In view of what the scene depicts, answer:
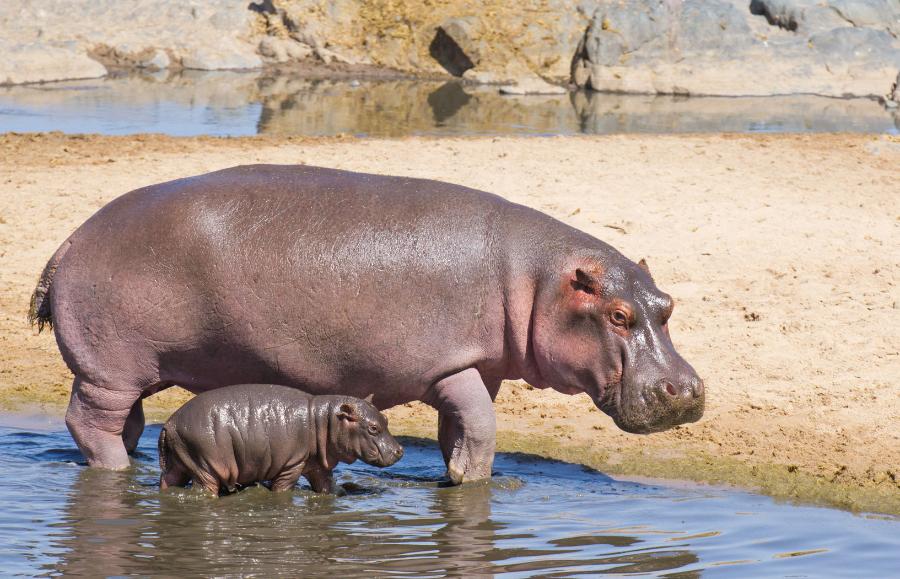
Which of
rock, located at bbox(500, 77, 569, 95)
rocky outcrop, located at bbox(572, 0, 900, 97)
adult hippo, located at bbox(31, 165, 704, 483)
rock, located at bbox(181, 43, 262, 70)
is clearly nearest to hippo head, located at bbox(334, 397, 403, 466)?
adult hippo, located at bbox(31, 165, 704, 483)

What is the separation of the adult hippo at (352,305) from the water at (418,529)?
39 cm

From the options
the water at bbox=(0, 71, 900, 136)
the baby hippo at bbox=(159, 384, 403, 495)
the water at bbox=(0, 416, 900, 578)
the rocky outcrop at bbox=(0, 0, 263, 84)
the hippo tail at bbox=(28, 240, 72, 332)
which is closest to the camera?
the water at bbox=(0, 416, 900, 578)

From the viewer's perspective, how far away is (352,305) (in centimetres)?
645

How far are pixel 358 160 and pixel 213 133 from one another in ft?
11.4

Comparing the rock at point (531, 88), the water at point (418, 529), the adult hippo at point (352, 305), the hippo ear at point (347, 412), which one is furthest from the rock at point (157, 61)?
the hippo ear at point (347, 412)

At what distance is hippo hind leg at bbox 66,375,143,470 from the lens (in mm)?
6625

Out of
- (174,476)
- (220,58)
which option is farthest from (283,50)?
(174,476)

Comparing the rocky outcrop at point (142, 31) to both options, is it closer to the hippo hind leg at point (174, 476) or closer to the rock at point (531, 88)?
the rock at point (531, 88)

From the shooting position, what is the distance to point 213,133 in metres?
16.8

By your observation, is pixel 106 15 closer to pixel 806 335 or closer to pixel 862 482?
pixel 806 335

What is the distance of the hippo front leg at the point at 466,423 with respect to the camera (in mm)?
6574

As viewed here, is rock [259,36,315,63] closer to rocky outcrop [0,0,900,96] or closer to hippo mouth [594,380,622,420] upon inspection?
rocky outcrop [0,0,900,96]

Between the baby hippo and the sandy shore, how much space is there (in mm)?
1563

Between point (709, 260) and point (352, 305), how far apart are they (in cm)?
503
